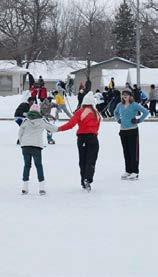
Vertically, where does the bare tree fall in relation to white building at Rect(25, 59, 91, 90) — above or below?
above

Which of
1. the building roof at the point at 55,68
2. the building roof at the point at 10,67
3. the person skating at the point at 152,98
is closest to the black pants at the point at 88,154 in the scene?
the person skating at the point at 152,98

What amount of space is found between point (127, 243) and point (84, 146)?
368 cm

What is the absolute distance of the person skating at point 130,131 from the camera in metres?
10.9

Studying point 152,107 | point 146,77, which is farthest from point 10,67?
point 152,107

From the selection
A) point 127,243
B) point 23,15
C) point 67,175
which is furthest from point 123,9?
point 127,243

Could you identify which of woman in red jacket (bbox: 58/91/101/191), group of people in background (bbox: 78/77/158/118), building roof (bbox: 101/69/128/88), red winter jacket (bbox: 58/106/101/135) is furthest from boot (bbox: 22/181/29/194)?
building roof (bbox: 101/69/128/88)

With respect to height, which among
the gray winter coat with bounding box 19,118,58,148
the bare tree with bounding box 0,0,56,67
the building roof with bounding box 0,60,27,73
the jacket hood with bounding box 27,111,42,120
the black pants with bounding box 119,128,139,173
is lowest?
the black pants with bounding box 119,128,139,173

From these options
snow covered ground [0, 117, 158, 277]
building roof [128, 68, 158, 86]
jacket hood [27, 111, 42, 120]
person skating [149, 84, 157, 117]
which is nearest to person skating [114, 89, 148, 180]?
snow covered ground [0, 117, 158, 277]

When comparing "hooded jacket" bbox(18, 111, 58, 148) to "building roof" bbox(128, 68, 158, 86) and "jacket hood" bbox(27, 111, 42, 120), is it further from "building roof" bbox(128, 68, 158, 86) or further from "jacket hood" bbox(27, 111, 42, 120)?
"building roof" bbox(128, 68, 158, 86)

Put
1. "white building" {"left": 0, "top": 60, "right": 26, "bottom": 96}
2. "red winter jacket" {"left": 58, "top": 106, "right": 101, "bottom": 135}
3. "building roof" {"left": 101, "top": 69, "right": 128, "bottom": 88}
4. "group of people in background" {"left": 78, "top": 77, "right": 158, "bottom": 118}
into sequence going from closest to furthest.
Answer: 1. "red winter jacket" {"left": 58, "top": 106, "right": 101, "bottom": 135}
2. "group of people in background" {"left": 78, "top": 77, "right": 158, "bottom": 118}
3. "white building" {"left": 0, "top": 60, "right": 26, "bottom": 96}
4. "building roof" {"left": 101, "top": 69, "right": 128, "bottom": 88}

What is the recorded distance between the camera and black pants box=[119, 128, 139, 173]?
10891 millimetres

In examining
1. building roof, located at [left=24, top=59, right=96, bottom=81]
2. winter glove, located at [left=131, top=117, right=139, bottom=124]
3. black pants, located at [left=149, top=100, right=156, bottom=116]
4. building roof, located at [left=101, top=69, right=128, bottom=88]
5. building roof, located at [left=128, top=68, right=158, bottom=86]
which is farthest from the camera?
building roof, located at [left=24, top=59, right=96, bottom=81]

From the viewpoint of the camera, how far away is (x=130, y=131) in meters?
10.9

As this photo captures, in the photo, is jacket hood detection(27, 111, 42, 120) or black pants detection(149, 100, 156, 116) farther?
black pants detection(149, 100, 156, 116)
